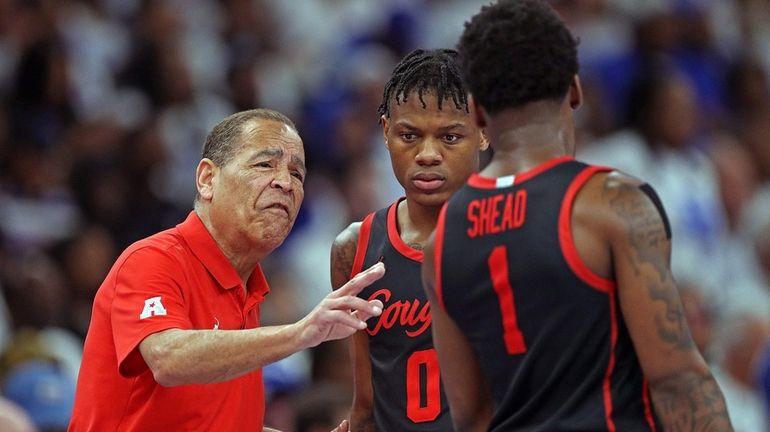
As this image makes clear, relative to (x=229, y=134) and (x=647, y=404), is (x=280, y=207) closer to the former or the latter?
(x=229, y=134)

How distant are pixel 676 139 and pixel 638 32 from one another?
77.5 inches

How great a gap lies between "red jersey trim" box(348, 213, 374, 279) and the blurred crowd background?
8.78ft

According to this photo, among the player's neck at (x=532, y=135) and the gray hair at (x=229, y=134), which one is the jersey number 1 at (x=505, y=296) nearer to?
the player's neck at (x=532, y=135)

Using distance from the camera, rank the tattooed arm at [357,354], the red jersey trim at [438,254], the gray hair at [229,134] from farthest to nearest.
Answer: the gray hair at [229,134]
the tattooed arm at [357,354]
the red jersey trim at [438,254]

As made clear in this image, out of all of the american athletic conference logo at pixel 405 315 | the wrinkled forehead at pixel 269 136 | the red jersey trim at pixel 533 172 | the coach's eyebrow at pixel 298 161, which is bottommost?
the american athletic conference logo at pixel 405 315

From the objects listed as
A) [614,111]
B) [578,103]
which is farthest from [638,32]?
[578,103]

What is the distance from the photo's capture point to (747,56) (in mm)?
12234

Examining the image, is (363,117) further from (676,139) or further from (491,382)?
(491,382)

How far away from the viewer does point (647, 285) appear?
10.6 feet

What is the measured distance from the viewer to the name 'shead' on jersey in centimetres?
445

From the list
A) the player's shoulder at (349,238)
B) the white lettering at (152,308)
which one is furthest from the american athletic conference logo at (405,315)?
the white lettering at (152,308)

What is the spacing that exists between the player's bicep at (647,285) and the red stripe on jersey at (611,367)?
0.10ft

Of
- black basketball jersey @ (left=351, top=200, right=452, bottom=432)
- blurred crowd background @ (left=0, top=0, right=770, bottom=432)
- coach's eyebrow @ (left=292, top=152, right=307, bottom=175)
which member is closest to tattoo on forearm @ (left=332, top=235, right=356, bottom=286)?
black basketball jersey @ (left=351, top=200, right=452, bottom=432)

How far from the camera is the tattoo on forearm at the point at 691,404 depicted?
10.5ft
